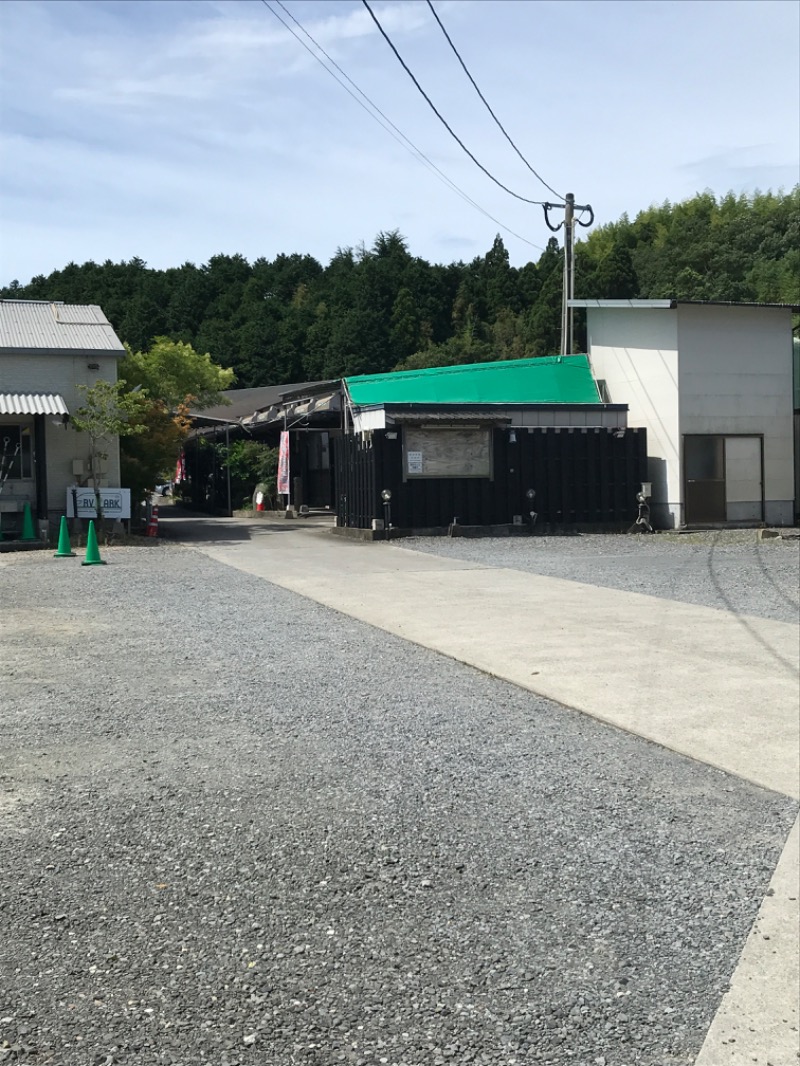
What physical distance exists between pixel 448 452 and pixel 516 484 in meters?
1.48

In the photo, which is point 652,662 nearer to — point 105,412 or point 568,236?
point 105,412

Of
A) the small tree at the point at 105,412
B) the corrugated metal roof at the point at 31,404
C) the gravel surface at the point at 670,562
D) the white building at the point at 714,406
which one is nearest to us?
the gravel surface at the point at 670,562

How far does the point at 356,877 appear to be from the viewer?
4184mm

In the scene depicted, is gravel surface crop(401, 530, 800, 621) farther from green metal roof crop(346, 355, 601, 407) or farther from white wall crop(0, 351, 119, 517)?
white wall crop(0, 351, 119, 517)

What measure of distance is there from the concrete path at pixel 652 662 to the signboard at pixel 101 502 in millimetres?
5634

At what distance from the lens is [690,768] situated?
5797mm

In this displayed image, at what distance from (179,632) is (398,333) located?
164ft

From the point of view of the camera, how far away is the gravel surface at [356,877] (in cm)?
317

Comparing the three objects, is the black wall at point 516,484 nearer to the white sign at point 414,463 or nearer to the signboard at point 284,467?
the white sign at point 414,463

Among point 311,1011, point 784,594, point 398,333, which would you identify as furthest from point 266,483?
point 398,333

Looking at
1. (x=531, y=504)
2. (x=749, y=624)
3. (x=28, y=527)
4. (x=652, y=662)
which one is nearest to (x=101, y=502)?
(x=28, y=527)

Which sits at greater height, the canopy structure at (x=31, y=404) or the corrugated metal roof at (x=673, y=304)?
the corrugated metal roof at (x=673, y=304)

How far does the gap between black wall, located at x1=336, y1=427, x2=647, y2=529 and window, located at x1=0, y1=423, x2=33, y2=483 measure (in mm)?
5978

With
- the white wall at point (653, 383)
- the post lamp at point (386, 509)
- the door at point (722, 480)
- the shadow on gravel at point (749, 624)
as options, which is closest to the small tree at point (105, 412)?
the post lamp at point (386, 509)
